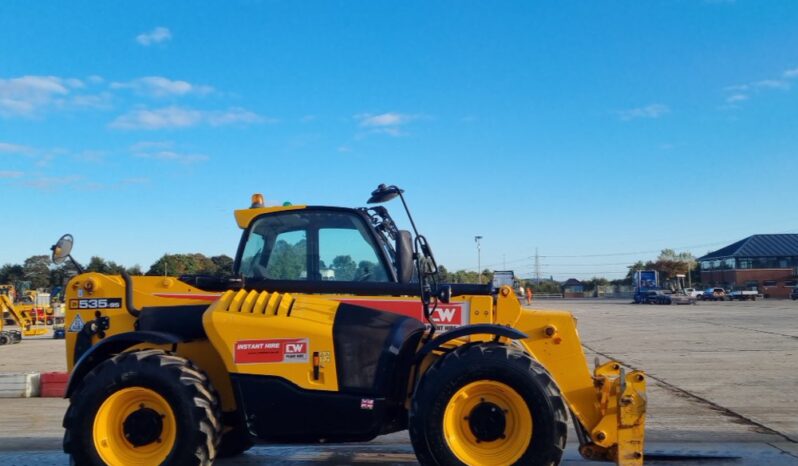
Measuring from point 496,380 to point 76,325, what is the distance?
3.64 m

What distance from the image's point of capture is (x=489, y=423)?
200 inches

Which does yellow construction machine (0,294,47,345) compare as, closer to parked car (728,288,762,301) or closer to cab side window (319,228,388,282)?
cab side window (319,228,388,282)

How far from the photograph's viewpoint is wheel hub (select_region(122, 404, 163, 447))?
520 centimetres

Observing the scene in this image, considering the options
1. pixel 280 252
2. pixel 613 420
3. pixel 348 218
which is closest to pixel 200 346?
pixel 280 252

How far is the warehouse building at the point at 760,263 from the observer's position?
292 feet

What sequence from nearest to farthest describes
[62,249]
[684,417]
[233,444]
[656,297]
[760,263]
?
[62,249] → [233,444] → [684,417] → [656,297] → [760,263]

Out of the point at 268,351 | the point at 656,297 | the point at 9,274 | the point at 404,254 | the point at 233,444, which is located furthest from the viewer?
the point at 656,297

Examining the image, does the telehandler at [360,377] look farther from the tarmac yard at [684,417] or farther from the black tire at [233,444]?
the tarmac yard at [684,417]

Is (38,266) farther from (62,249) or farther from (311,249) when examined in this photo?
(311,249)

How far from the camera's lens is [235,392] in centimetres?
523

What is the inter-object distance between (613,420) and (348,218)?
2.69 m

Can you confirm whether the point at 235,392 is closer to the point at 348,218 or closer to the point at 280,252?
the point at 280,252

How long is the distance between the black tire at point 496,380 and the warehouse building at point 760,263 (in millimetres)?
90911

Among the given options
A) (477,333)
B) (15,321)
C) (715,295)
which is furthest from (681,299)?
(477,333)
